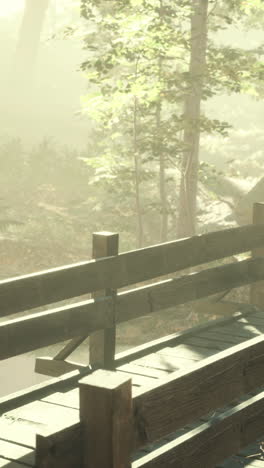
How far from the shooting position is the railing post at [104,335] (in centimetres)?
698

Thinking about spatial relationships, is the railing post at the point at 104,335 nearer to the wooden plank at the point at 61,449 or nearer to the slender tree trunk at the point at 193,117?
the wooden plank at the point at 61,449

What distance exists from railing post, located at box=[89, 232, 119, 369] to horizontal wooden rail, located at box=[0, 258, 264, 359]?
0.11 meters

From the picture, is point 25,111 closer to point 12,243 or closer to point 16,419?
point 12,243

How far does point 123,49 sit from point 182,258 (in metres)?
7.24

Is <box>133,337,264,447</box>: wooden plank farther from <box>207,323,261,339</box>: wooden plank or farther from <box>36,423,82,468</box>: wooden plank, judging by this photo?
<box>207,323,261,339</box>: wooden plank

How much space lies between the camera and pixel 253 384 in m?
3.99

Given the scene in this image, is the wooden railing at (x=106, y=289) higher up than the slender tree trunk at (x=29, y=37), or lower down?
lower down

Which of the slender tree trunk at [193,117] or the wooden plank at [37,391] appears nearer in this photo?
the wooden plank at [37,391]

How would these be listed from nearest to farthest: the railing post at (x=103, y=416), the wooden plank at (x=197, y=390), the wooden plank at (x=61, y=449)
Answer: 1. the wooden plank at (x=61, y=449)
2. the railing post at (x=103, y=416)
3. the wooden plank at (x=197, y=390)

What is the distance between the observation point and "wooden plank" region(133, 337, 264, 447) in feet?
10.8

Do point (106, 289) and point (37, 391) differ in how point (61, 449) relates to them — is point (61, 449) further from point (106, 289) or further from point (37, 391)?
point (106, 289)

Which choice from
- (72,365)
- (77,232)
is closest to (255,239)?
(72,365)

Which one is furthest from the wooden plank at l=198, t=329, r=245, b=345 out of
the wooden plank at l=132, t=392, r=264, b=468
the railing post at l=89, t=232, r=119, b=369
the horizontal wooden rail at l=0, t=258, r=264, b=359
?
the wooden plank at l=132, t=392, r=264, b=468

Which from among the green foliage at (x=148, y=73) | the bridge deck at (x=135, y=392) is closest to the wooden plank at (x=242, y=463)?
the bridge deck at (x=135, y=392)
